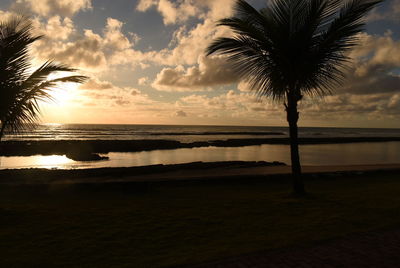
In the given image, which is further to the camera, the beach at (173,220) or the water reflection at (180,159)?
the water reflection at (180,159)

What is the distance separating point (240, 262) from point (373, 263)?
6.20 ft

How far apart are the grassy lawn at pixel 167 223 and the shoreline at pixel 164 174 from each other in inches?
65.2

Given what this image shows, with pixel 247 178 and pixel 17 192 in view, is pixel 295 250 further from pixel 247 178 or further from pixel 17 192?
pixel 17 192

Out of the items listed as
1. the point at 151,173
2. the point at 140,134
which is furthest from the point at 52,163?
the point at 140,134

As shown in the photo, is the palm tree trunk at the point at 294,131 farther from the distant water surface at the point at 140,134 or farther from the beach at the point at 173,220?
the distant water surface at the point at 140,134

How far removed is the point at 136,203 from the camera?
327 inches

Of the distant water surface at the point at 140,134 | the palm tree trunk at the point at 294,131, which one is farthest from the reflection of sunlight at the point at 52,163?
the palm tree trunk at the point at 294,131

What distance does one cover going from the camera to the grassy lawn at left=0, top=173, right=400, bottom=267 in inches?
183

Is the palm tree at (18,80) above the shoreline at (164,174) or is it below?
above

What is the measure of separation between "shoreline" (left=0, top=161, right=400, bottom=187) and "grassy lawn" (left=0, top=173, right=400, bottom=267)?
5.43ft

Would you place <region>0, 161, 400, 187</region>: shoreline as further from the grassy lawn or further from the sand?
the grassy lawn

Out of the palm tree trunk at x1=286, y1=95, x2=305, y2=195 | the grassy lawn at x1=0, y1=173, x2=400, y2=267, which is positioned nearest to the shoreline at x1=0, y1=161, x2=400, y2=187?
the grassy lawn at x1=0, y1=173, x2=400, y2=267

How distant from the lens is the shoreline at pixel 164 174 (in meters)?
11.7

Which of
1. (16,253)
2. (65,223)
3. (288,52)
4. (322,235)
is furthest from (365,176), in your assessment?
(16,253)
